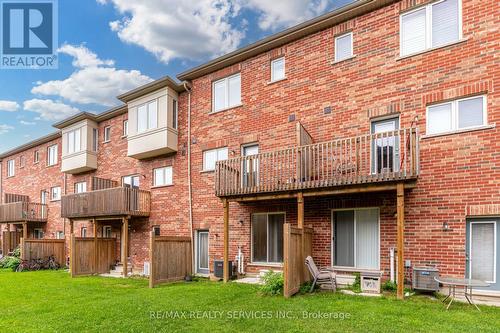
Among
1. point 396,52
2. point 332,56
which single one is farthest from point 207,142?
point 396,52

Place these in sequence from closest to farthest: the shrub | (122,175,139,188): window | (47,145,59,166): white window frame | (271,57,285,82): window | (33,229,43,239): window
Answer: the shrub, (271,57,285,82): window, (122,175,139,188): window, (47,145,59,166): white window frame, (33,229,43,239): window

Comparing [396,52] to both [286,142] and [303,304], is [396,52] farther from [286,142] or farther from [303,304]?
[303,304]

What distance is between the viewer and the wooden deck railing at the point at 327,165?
28.0 feet

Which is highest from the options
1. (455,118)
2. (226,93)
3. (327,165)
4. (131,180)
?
(226,93)

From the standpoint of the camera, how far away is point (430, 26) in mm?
9430

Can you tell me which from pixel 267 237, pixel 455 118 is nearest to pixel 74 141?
pixel 267 237

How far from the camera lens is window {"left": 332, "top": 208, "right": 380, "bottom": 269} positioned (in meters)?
9.84

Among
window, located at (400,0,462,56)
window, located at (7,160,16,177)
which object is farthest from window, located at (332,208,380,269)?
window, located at (7,160,16,177)

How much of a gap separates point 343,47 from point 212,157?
663cm

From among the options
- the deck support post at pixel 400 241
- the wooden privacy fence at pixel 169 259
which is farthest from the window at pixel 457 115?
the wooden privacy fence at pixel 169 259

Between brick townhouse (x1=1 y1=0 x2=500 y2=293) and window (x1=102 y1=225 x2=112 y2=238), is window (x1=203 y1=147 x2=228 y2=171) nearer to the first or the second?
brick townhouse (x1=1 y1=0 x2=500 y2=293)

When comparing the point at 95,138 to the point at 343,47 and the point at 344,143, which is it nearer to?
the point at 343,47

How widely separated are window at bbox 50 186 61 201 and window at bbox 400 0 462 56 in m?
22.1

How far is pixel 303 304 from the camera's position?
7969 millimetres
